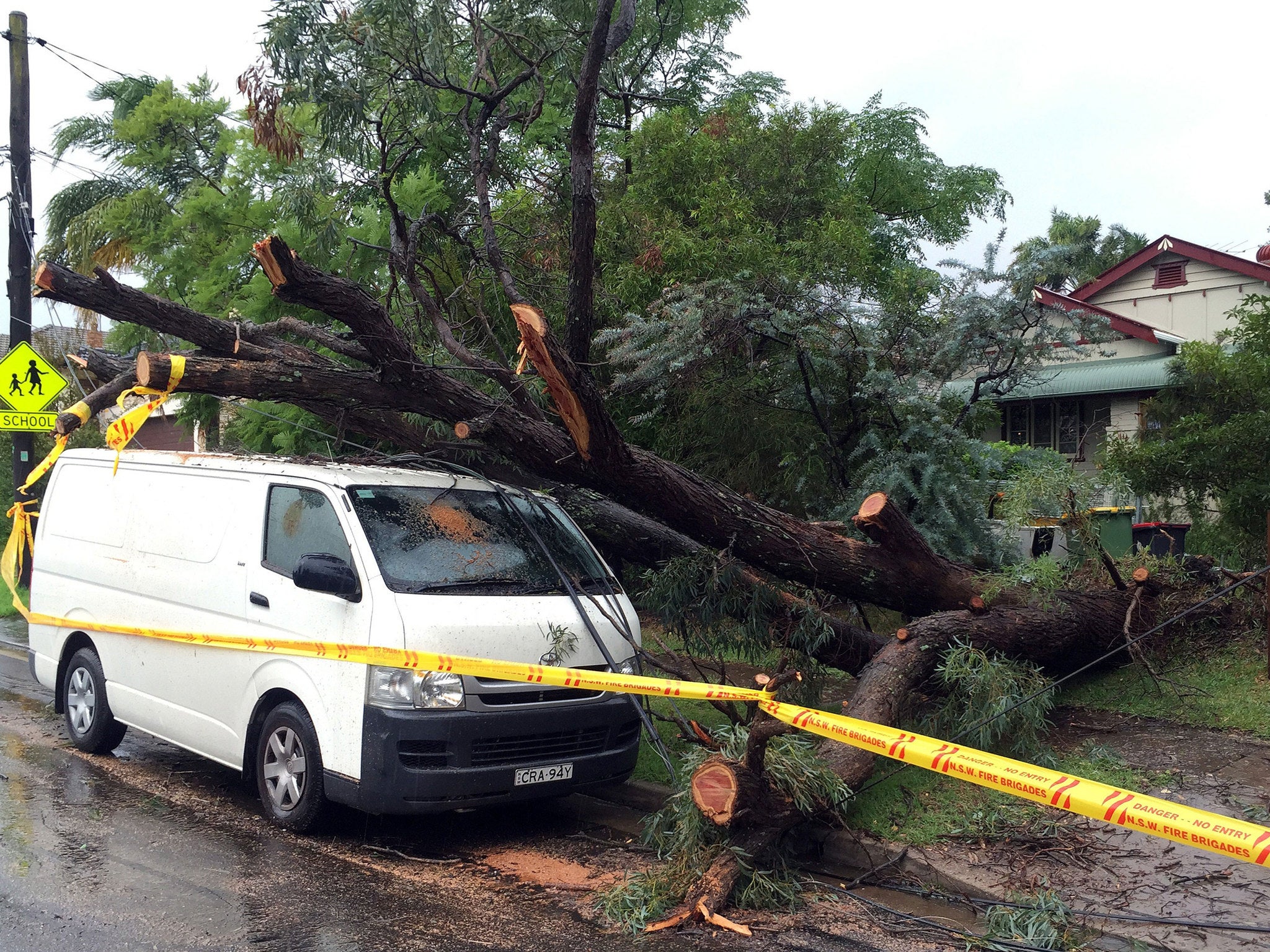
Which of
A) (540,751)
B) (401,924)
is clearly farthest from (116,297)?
(401,924)

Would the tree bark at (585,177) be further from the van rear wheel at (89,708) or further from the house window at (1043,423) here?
the house window at (1043,423)

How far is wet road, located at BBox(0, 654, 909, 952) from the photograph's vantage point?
447 centimetres

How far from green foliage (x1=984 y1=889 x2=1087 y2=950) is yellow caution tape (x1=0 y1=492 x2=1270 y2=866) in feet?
1.31

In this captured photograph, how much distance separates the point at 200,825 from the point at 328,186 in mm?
8158

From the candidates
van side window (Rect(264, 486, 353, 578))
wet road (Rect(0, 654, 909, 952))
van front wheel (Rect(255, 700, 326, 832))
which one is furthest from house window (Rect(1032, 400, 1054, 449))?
van front wheel (Rect(255, 700, 326, 832))

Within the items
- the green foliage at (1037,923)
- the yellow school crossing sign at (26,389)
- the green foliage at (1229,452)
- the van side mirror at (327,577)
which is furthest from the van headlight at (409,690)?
the yellow school crossing sign at (26,389)

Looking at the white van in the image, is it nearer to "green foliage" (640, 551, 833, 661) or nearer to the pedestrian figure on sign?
"green foliage" (640, 551, 833, 661)

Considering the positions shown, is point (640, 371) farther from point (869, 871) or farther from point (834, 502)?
point (869, 871)

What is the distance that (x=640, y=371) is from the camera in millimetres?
9633

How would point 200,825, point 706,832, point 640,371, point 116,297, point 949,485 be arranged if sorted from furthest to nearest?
1. point 640,371
2. point 949,485
3. point 116,297
4. point 200,825
5. point 706,832

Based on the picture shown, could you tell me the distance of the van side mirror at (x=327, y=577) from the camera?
221 inches

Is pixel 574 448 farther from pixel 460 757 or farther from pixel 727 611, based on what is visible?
pixel 460 757

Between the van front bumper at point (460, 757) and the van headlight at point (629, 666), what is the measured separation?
14.7 inches

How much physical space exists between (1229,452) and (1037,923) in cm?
660
